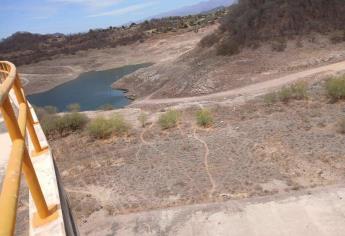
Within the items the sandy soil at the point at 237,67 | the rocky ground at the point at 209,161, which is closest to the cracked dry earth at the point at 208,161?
the rocky ground at the point at 209,161

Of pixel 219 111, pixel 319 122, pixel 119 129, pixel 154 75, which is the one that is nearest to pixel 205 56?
pixel 154 75

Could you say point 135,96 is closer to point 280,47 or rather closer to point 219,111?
point 280,47

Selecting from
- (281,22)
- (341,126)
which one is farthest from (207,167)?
(281,22)

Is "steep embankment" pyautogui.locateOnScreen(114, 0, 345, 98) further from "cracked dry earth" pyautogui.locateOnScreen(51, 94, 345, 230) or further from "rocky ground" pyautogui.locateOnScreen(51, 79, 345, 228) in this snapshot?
"cracked dry earth" pyautogui.locateOnScreen(51, 94, 345, 230)

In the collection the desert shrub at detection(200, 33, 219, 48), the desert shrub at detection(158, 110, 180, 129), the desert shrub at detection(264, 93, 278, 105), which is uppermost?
the desert shrub at detection(200, 33, 219, 48)

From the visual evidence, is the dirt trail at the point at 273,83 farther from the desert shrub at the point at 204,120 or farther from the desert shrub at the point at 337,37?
the desert shrub at the point at 204,120

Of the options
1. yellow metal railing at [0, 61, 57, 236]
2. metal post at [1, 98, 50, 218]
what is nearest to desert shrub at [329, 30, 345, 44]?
yellow metal railing at [0, 61, 57, 236]

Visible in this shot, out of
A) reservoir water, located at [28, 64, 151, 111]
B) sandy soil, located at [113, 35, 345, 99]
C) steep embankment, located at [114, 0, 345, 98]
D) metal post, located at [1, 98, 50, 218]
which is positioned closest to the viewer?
metal post, located at [1, 98, 50, 218]

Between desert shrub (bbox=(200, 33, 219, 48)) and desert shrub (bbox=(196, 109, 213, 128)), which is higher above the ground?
desert shrub (bbox=(200, 33, 219, 48))

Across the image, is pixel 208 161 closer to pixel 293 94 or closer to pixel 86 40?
pixel 293 94
